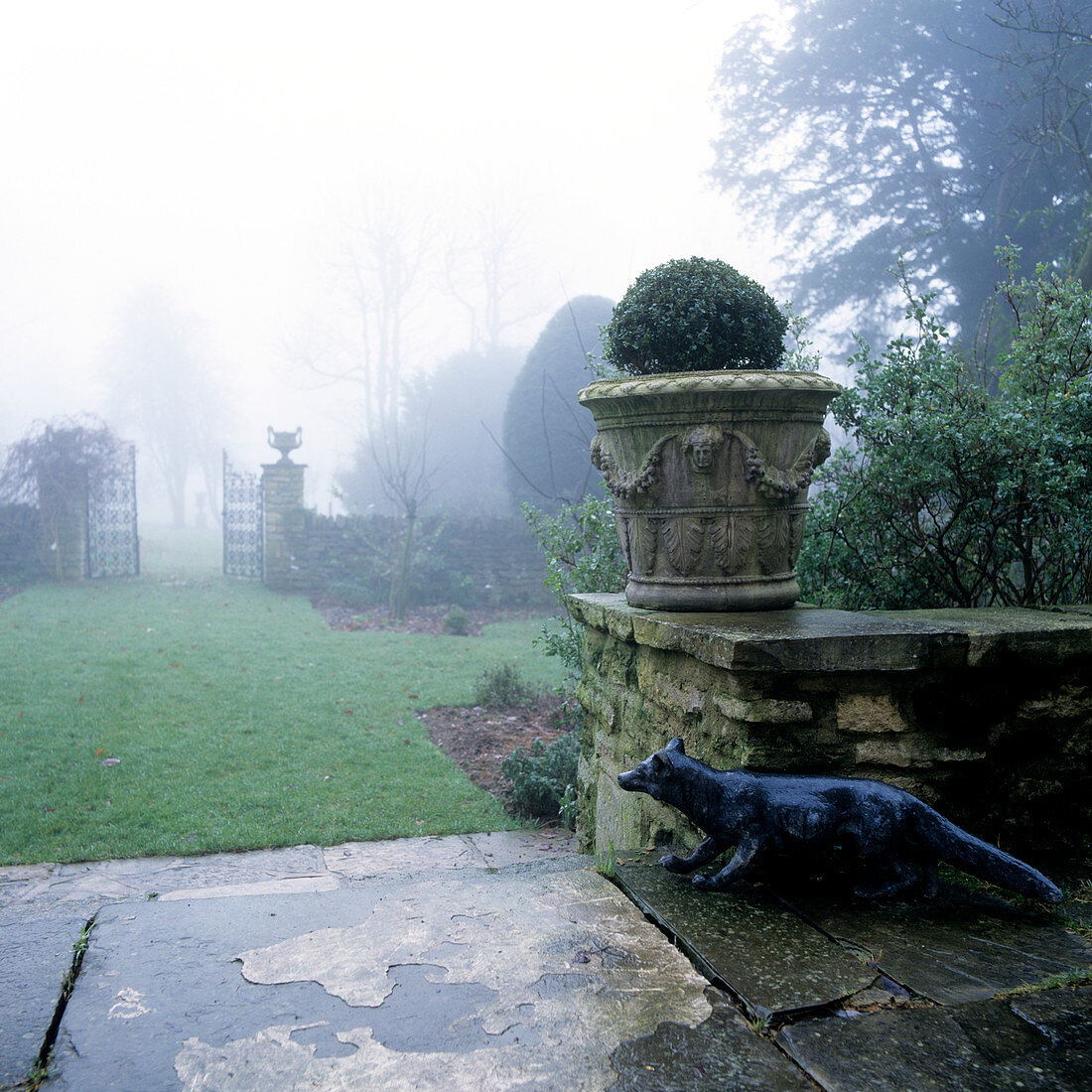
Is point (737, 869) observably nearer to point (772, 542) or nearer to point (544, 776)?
point (772, 542)

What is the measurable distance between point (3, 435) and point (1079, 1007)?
42905mm

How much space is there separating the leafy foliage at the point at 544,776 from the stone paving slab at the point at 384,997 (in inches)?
92.6

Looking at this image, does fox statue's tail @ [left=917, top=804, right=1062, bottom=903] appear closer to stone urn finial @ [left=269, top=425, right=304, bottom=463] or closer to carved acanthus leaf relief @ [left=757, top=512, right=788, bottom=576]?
carved acanthus leaf relief @ [left=757, top=512, right=788, bottom=576]

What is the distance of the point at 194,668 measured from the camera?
8.09 m

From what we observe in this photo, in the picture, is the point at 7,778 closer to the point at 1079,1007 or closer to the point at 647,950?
the point at 647,950

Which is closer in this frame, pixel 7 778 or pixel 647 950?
pixel 647 950

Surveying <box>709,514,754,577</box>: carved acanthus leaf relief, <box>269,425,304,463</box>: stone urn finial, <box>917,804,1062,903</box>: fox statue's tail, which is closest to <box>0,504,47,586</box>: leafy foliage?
<box>269,425,304,463</box>: stone urn finial

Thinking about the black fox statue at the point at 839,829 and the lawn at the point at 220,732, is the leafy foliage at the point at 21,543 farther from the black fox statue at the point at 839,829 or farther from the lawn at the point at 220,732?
the black fox statue at the point at 839,829

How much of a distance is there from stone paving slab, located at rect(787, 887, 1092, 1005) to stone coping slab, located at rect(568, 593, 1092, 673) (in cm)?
62

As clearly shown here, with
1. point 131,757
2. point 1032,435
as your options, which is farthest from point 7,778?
point 1032,435

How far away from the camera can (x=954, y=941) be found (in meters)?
1.92

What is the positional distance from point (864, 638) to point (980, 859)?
609 mm

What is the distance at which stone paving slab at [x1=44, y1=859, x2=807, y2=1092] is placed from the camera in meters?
1.46

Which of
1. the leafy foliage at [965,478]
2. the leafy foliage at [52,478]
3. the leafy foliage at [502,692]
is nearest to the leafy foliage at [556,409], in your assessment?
the leafy foliage at [502,692]
